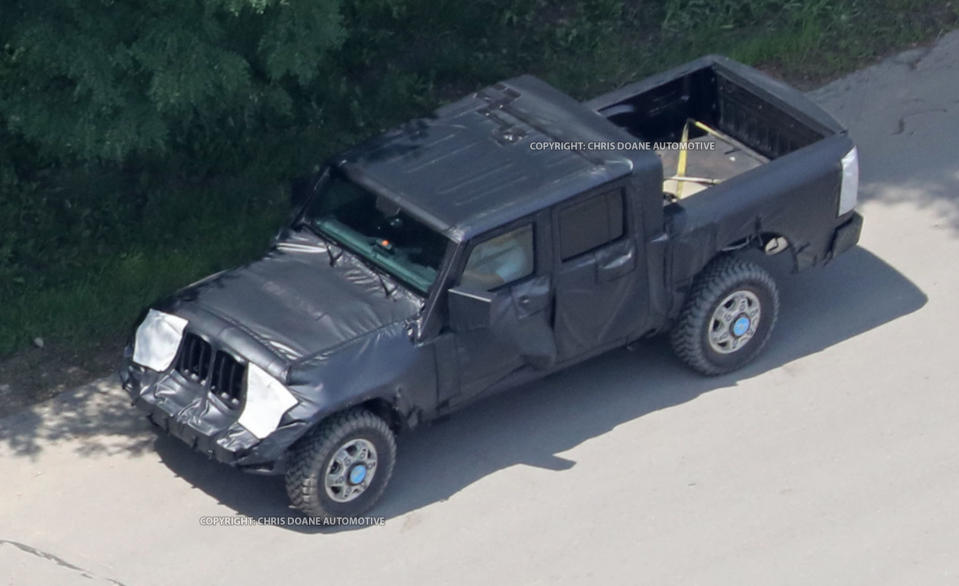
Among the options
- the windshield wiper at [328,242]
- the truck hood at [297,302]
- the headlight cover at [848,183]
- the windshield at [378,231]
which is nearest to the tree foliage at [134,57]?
the windshield at [378,231]

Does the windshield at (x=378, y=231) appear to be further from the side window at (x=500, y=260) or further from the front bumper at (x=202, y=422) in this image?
the front bumper at (x=202, y=422)

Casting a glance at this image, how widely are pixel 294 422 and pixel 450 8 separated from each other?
580 cm

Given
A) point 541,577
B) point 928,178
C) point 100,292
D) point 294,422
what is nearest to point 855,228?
point 928,178

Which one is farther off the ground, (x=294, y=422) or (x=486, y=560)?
(x=294, y=422)

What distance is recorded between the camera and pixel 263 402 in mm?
9156

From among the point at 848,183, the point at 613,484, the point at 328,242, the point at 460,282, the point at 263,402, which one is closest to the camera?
the point at 263,402

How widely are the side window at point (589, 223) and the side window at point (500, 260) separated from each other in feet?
0.76

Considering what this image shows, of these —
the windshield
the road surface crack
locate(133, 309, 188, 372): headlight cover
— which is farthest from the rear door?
the road surface crack

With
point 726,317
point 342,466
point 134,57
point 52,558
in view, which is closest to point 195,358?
point 342,466

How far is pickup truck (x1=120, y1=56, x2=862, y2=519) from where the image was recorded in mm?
9281

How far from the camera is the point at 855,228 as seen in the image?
11062 mm

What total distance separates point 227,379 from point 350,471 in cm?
85

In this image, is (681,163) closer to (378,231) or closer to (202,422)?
(378,231)

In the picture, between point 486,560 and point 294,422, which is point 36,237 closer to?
point 294,422
